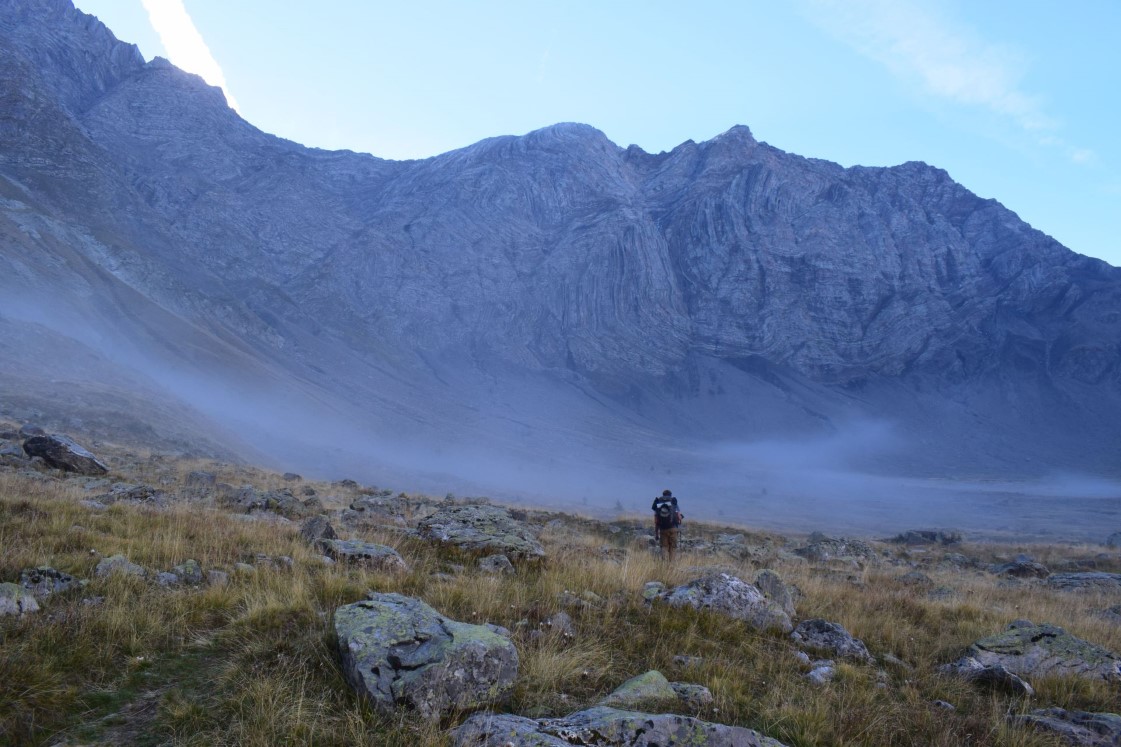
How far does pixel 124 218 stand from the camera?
112 metres

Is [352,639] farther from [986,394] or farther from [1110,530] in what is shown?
[986,394]

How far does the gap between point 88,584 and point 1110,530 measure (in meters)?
71.4

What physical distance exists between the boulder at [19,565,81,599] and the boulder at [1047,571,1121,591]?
71.1 feet

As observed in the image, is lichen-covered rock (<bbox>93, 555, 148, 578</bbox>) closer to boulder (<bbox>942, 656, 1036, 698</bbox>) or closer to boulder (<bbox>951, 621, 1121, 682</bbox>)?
boulder (<bbox>942, 656, 1036, 698</bbox>)

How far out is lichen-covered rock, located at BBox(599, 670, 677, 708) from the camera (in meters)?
4.53

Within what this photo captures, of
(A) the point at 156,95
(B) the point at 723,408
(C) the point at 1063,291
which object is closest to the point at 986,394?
(C) the point at 1063,291

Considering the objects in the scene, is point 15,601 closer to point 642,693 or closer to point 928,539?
point 642,693

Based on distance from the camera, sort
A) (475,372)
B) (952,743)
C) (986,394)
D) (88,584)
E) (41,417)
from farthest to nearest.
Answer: (986,394)
(475,372)
(41,417)
(88,584)
(952,743)

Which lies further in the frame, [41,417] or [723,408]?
[723,408]

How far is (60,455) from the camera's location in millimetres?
15469

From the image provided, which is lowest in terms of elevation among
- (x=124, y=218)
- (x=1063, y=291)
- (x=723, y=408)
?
(x=723, y=408)

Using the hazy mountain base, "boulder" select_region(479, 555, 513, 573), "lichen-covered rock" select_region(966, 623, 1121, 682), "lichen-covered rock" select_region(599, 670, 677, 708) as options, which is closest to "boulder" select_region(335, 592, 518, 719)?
the hazy mountain base

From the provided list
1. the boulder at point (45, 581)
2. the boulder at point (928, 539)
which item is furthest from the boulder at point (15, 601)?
the boulder at point (928, 539)

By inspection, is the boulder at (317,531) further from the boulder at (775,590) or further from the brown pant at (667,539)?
the brown pant at (667,539)
